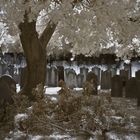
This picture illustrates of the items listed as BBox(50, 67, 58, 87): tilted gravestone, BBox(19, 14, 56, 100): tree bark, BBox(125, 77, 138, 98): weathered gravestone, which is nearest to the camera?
BBox(19, 14, 56, 100): tree bark

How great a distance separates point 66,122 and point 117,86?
6.55m

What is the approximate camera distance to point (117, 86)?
44.6 ft

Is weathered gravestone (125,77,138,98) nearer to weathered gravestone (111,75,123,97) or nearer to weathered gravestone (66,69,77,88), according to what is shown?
weathered gravestone (111,75,123,97)

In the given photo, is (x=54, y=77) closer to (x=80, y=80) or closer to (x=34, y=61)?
(x=80, y=80)

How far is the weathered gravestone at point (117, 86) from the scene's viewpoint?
1350 cm

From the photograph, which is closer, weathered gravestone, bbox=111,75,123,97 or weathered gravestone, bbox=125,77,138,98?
weathered gravestone, bbox=125,77,138,98

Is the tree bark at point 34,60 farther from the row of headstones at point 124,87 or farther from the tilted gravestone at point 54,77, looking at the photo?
the tilted gravestone at point 54,77

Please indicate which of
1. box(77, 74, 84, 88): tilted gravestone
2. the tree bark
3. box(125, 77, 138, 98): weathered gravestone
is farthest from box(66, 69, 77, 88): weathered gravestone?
the tree bark

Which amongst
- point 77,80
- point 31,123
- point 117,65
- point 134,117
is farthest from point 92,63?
point 31,123

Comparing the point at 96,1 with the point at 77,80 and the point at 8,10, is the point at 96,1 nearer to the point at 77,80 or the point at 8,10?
the point at 8,10

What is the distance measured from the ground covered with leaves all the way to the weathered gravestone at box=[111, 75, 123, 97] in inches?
222

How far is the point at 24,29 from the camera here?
10781mm

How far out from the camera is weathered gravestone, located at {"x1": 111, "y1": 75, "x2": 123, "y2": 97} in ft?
44.3

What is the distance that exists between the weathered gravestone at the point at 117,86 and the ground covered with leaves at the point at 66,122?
5.64m
